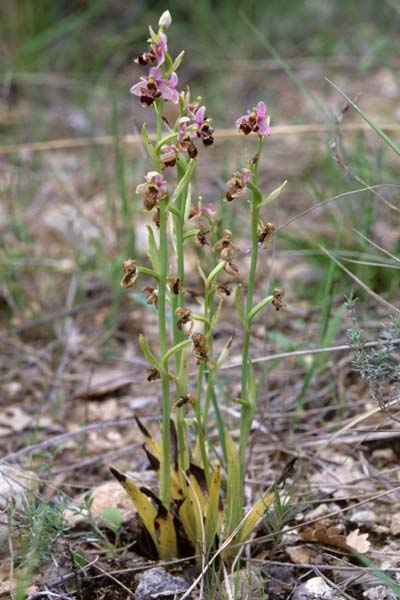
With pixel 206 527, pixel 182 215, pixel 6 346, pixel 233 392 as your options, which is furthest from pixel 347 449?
pixel 6 346

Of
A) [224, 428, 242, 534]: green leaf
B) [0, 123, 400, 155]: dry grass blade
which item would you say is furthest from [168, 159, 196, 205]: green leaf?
[0, 123, 400, 155]: dry grass blade

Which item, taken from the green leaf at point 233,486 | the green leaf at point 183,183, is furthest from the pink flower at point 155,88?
the green leaf at point 233,486

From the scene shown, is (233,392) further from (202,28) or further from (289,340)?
(202,28)

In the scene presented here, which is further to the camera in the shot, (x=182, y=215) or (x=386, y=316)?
(x=386, y=316)

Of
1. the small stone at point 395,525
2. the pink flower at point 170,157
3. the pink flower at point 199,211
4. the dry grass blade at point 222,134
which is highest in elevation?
the dry grass blade at point 222,134

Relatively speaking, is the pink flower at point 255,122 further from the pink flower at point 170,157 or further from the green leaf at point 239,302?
the green leaf at point 239,302

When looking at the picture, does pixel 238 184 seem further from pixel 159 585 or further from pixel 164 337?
pixel 159 585

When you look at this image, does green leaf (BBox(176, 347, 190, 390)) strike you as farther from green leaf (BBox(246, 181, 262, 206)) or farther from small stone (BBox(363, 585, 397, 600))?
small stone (BBox(363, 585, 397, 600))
